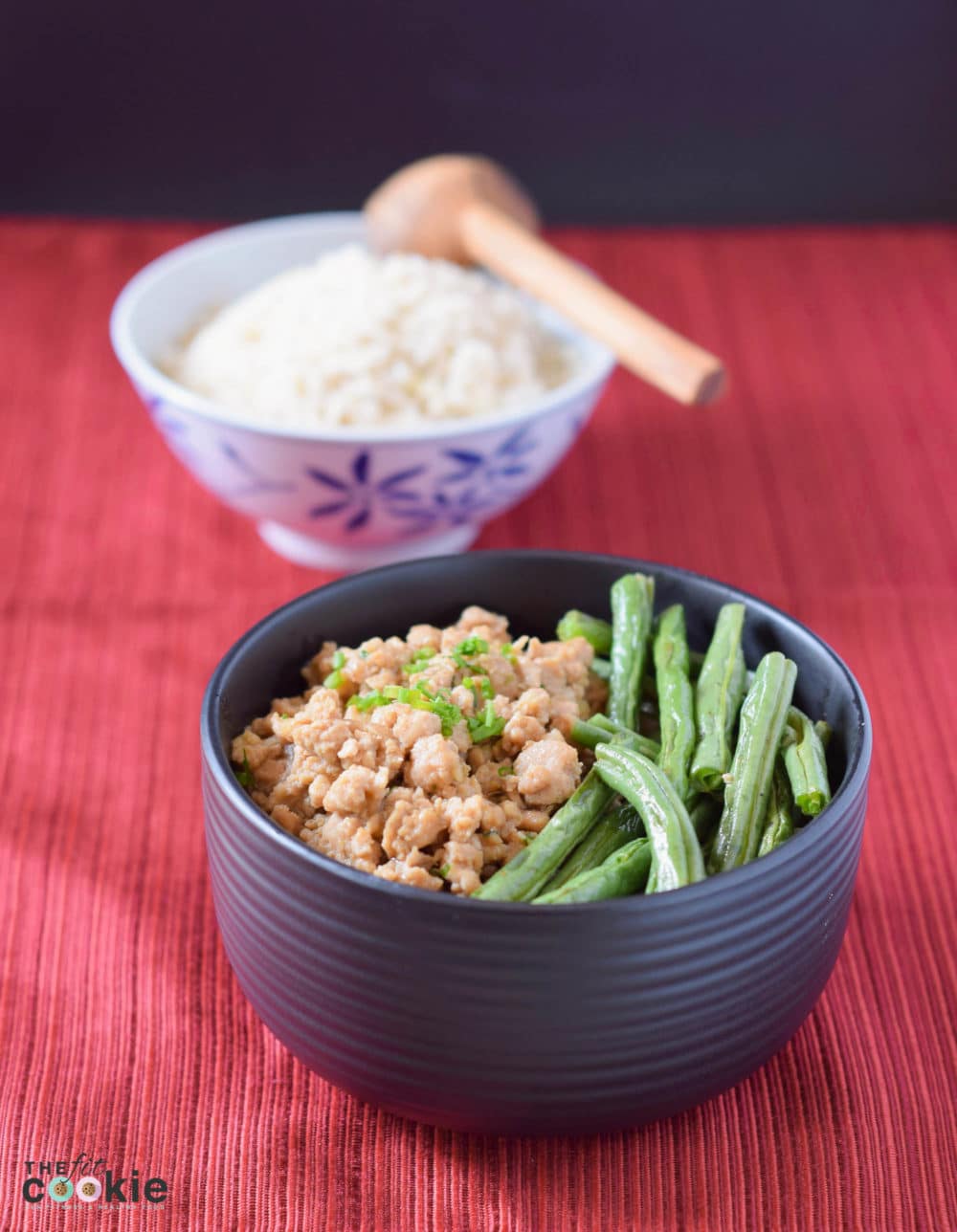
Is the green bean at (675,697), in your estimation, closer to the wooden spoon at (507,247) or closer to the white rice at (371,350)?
the wooden spoon at (507,247)

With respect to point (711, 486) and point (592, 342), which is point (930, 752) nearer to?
point (711, 486)

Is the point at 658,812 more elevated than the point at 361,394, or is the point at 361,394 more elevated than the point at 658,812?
the point at 658,812

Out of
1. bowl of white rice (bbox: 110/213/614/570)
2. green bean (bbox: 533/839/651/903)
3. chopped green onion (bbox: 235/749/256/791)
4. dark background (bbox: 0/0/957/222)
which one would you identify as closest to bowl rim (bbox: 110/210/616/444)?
bowl of white rice (bbox: 110/213/614/570)

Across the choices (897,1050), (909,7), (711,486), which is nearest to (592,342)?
(711,486)

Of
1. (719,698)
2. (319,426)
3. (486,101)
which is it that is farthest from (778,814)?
(486,101)

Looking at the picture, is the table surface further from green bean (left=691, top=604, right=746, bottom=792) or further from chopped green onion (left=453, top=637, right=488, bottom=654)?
chopped green onion (left=453, top=637, right=488, bottom=654)

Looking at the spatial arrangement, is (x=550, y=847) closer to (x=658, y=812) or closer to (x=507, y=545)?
(x=658, y=812)
